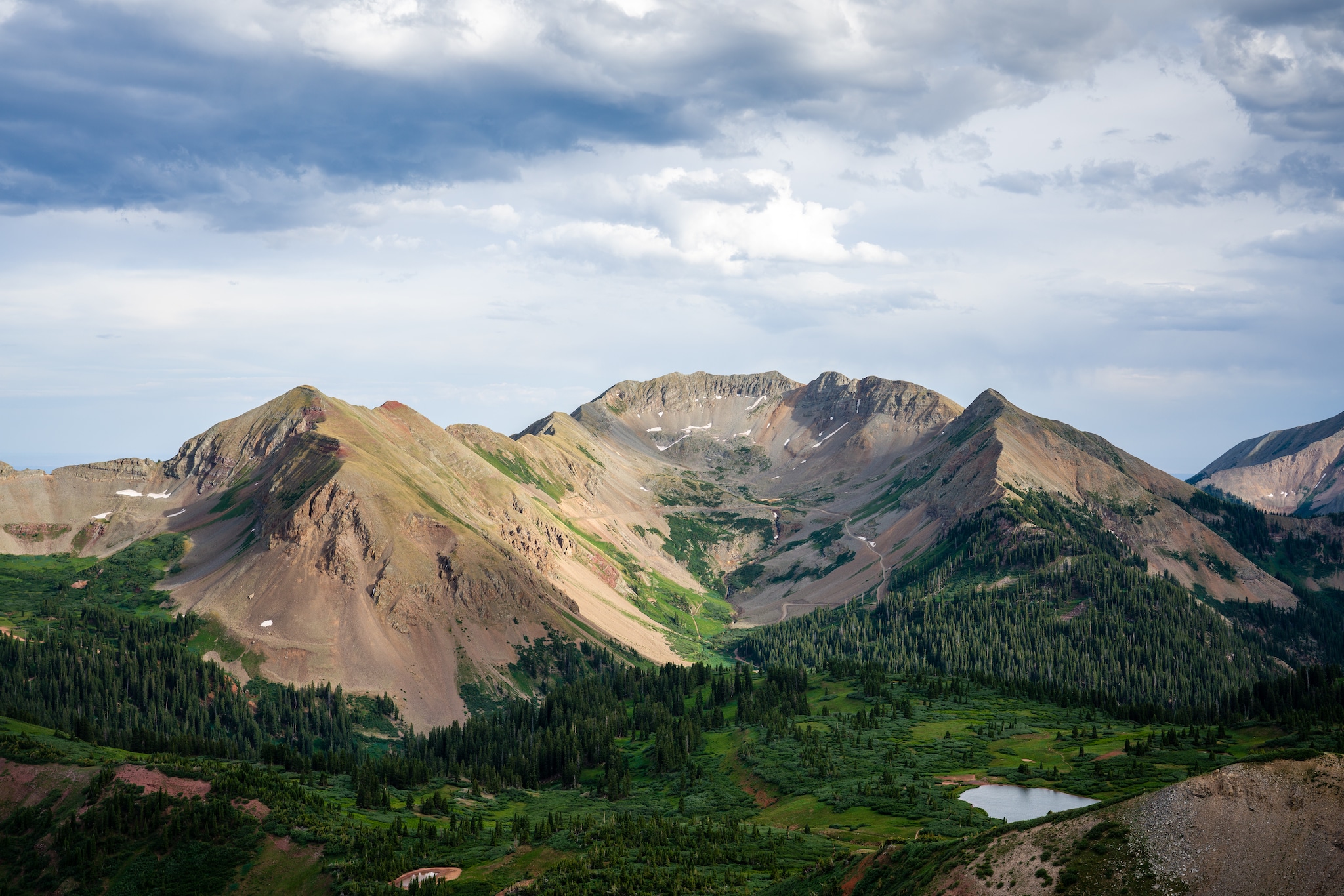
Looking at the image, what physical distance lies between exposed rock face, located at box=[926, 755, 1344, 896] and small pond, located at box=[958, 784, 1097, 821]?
161 feet

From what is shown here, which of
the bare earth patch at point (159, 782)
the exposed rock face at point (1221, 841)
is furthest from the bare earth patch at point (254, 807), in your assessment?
the exposed rock face at point (1221, 841)

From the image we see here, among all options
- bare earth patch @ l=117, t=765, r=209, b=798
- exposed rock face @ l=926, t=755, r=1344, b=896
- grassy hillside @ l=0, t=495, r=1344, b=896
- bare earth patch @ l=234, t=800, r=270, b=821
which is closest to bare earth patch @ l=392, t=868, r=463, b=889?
grassy hillside @ l=0, t=495, r=1344, b=896

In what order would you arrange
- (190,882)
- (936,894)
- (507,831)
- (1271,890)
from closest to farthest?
(1271,890), (936,894), (190,882), (507,831)

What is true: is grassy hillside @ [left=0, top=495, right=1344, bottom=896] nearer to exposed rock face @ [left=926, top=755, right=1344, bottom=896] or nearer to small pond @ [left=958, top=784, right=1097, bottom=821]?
small pond @ [left=958, top=784, right=1097, bottom=821]

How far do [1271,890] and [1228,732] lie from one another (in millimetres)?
109145

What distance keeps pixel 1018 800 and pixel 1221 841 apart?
68205 mm

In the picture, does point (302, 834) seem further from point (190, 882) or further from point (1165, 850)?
point (1165, 850)

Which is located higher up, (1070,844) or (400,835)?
(1070,844)

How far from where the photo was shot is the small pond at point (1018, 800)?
116688 millimetres

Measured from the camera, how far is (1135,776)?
126m

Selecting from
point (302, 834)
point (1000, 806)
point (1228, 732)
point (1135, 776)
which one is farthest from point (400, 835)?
point (1228, 732)

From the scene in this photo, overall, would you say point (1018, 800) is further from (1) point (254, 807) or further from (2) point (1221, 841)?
(1) point (254, 807)

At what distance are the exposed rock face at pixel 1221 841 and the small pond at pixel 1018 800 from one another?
161 ft

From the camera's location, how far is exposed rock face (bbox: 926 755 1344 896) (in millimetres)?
58438
